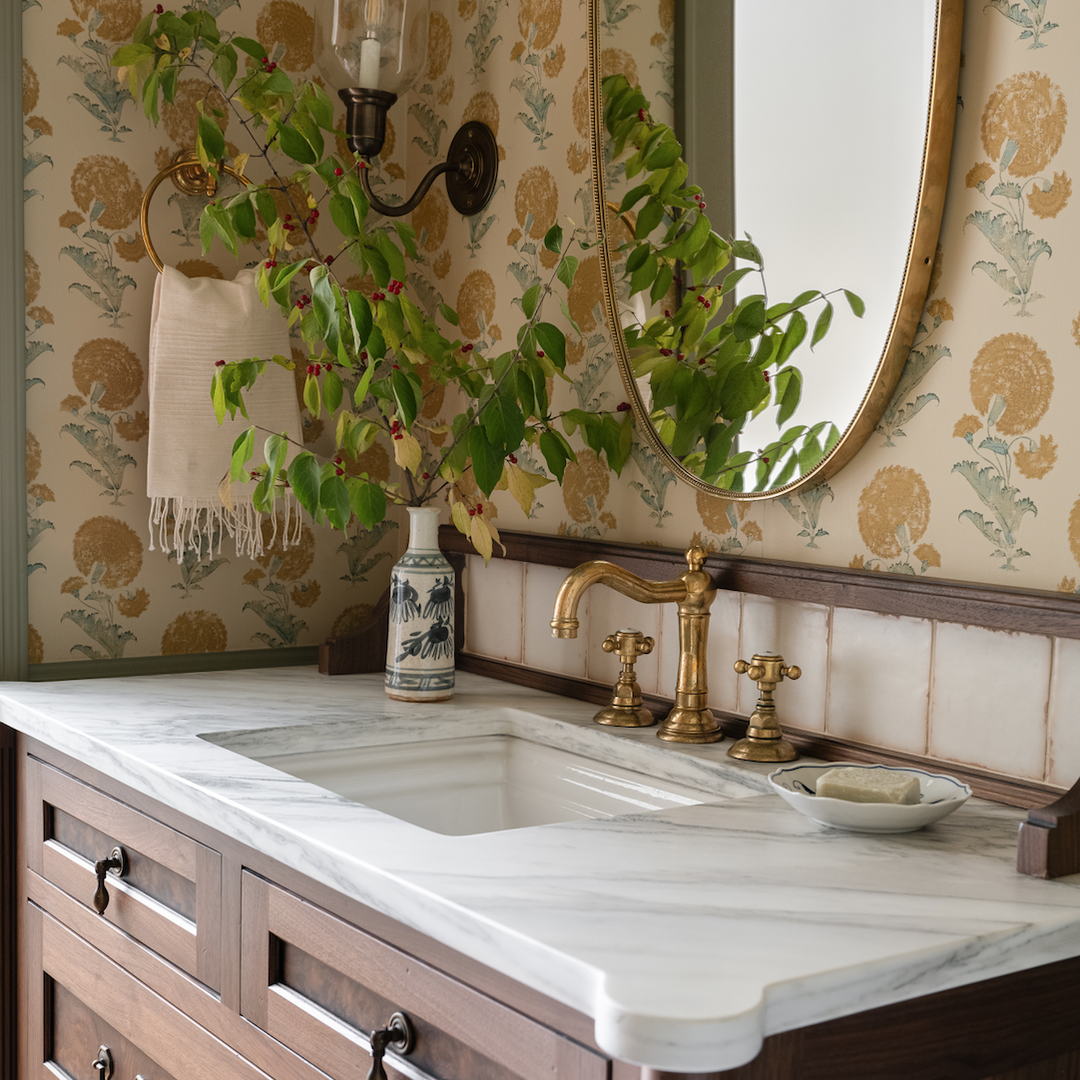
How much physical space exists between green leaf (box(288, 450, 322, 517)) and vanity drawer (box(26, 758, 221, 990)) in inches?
16.6

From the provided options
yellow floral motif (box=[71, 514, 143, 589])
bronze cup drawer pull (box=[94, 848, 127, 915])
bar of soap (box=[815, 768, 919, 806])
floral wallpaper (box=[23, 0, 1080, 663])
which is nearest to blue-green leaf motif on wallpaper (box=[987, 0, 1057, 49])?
floral wallpaper (box=[23, 0, 1080, 663])

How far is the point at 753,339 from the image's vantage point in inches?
55.9

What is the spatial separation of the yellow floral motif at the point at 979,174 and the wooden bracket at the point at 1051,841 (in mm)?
605

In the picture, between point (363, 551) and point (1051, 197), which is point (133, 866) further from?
point (1051, 197)

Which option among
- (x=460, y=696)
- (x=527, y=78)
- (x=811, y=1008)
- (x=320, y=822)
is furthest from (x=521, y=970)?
(x=527, y=78)

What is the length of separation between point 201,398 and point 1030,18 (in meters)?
1.23

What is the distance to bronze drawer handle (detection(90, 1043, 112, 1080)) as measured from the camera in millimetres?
1448

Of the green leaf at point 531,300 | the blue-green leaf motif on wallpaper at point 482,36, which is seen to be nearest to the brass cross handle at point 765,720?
the green leaf at point 531,300

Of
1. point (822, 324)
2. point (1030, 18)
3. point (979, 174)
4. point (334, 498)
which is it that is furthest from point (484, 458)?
point (1030, 18)

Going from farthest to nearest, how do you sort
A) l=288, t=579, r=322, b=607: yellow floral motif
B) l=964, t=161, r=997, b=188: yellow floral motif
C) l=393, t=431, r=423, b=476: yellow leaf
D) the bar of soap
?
l=288, t=579, r=322, b=607: yellow floral motif → l=393, t=431, r=423, b=476: yellow leaf → l=964, t=161, r=997, b=188: yellow floral motif → the bar of soap

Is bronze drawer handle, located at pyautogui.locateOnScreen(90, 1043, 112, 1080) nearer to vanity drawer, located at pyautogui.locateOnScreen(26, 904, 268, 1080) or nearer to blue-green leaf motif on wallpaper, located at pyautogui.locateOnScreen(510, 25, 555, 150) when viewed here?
vanity drawer, located at pyautogui.locateOnScreen(26, 904, 268, 1080)

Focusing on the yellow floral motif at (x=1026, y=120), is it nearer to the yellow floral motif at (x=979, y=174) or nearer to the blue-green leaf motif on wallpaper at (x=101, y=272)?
the yellow floral motif at (x=979, y=174)

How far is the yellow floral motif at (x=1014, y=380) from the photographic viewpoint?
1170 mm

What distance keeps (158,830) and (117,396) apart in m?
0.82
